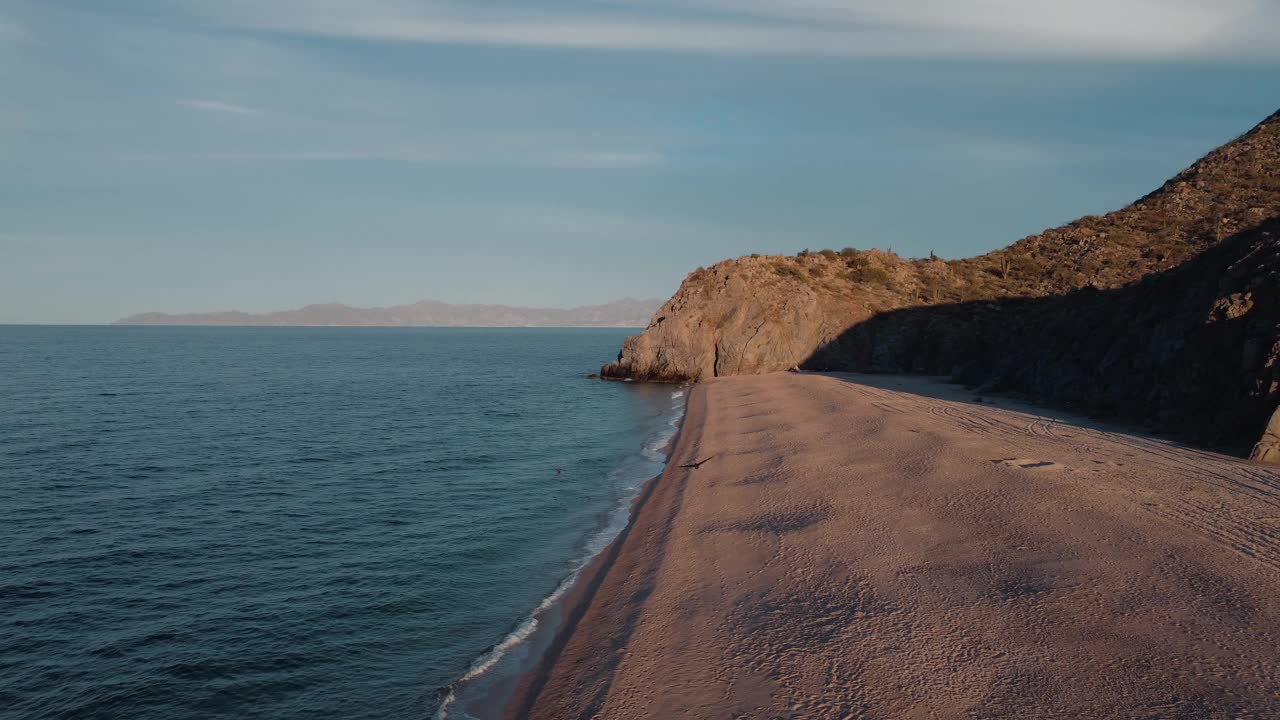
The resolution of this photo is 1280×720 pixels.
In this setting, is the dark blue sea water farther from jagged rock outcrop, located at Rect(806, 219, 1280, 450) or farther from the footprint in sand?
jagged rock outcrop, located at Rect(806, 219, 1280, 450)

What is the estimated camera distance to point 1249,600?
33.9 feet

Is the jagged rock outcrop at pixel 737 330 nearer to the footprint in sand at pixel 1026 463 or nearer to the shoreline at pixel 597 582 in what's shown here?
the shoreline at pixel 597 582

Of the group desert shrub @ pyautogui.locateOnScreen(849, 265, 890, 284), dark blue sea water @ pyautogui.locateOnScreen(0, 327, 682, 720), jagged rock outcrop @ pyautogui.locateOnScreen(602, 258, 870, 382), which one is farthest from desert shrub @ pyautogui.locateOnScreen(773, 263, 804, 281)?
dark blue sea water @ pyautogui.locateOnScreen(0, 327, 682, 720)

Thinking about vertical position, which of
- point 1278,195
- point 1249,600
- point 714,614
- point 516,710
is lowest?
point 516,710

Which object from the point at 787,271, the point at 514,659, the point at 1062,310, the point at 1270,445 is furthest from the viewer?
the point at 787,271

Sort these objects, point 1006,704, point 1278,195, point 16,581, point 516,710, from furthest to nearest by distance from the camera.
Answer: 1. point 1278,195
2. point 16,581
3. point 516,710
4. point 1006,704

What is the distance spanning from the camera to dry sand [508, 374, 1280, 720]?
882 cm

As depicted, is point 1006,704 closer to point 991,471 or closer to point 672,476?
point 991,471

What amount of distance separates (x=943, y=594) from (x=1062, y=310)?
102ft

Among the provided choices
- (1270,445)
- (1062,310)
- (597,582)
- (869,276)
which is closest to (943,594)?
(597,582)

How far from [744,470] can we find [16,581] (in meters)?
18.8

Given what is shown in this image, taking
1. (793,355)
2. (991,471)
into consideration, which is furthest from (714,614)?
(793,355)

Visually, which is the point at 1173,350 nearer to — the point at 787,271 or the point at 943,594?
the point at 943,594

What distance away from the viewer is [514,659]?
38.4 feet
